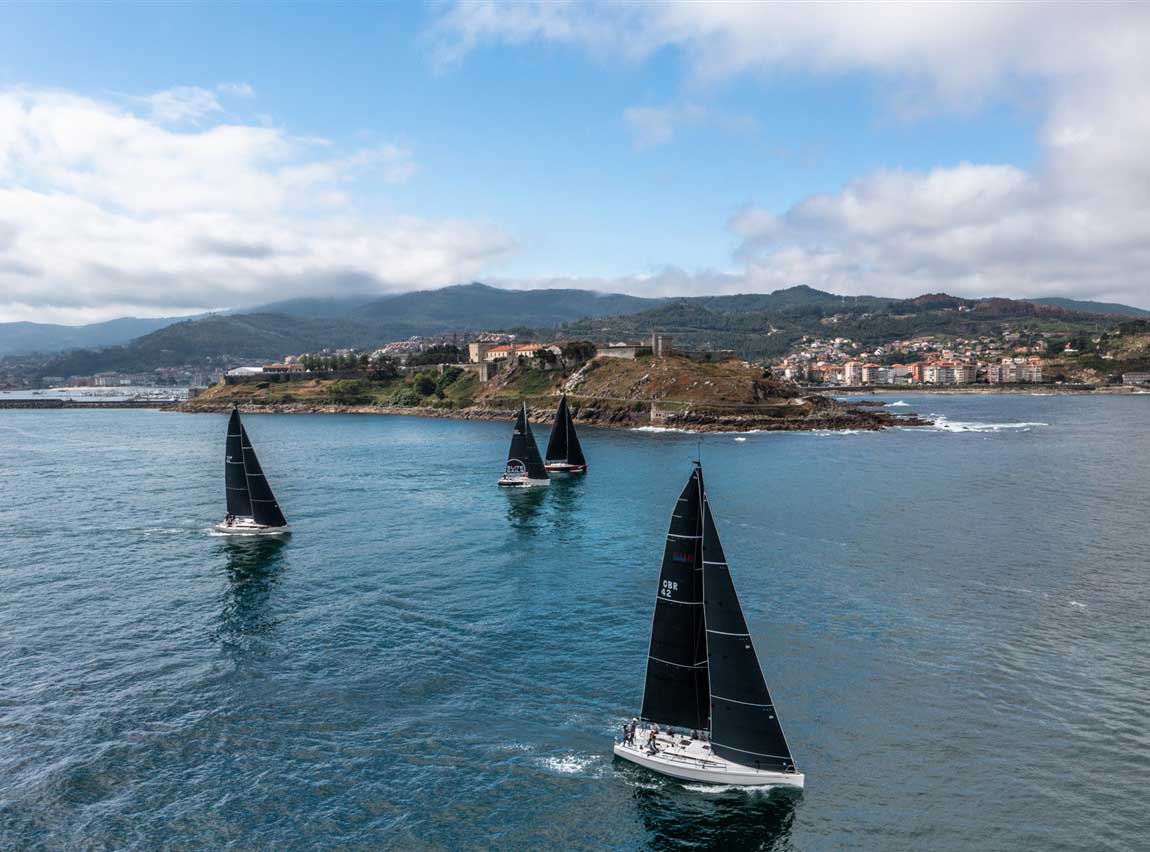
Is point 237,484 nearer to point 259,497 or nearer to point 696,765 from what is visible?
point 259,497

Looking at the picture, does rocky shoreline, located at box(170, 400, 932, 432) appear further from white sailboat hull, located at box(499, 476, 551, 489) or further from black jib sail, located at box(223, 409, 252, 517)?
black jib sail, located at box(223, 409, 252, 517)

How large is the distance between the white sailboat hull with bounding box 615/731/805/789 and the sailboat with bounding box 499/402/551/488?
183 ft

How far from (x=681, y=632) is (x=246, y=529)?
1740 inches

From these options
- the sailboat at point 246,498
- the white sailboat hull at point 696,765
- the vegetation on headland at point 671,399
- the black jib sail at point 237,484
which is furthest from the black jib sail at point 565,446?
the white sailboat hull at point 696,765

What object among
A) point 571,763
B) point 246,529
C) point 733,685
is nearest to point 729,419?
point 246,529

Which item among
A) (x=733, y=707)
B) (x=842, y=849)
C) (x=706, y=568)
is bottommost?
(x=842, y=849)

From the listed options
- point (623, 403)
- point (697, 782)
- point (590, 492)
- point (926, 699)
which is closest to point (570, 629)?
point (697, 782)

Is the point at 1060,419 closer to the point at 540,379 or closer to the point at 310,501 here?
the point at 540,379

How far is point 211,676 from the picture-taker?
107 ft

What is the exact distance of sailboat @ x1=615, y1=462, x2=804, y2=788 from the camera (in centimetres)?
2372

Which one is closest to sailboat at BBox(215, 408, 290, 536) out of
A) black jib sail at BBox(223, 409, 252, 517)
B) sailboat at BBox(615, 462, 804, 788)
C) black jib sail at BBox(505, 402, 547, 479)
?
black jib sail at BBox(223, 409, 252, 517)

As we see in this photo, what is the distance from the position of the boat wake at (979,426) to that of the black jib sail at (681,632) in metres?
126

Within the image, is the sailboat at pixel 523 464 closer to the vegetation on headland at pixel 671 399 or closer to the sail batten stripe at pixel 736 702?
the sail batten stripe at pixel 736 702

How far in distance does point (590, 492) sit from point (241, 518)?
112 feet
